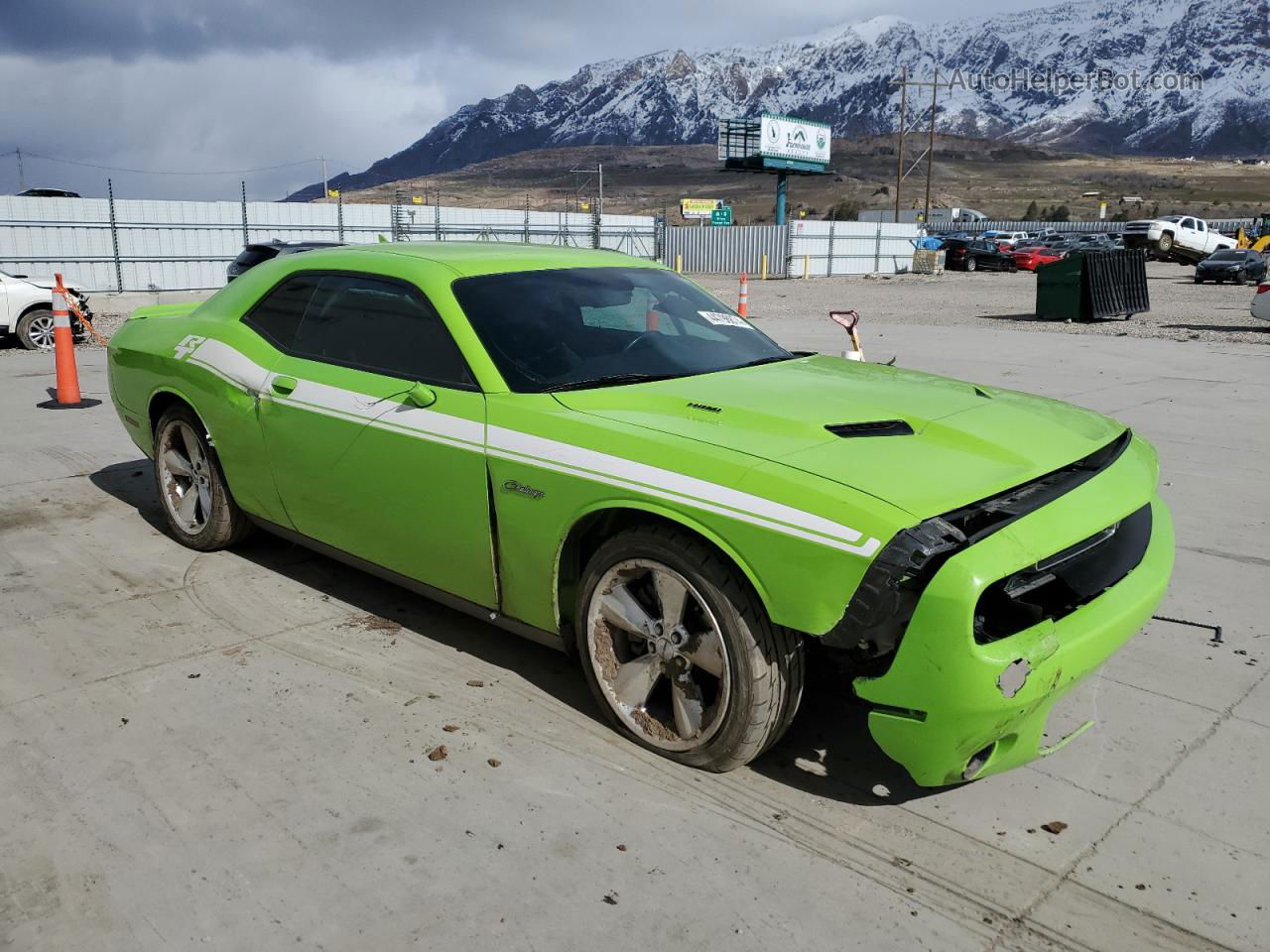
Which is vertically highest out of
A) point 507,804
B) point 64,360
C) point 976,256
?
point 976,256

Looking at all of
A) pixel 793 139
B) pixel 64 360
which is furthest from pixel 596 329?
pixel 793 139

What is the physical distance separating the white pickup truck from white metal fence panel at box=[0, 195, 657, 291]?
25.3 m

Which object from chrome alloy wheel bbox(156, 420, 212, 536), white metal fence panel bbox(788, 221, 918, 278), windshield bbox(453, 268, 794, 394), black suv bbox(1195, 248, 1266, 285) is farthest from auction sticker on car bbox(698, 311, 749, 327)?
white metal fence panel bbox(788, 221, 918, 278)

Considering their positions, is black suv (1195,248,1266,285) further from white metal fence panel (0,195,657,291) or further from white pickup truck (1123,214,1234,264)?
white metal fence panel (0,195,657,291)

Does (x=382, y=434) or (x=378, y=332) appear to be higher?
(x=378, y=332)

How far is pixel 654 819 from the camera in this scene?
304 centimetres

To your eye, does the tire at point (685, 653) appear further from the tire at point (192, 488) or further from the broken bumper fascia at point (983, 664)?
the tire at point (192, 488)

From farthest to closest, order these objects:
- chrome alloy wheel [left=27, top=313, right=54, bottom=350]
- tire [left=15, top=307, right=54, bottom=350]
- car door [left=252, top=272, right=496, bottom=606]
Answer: chrome alloy wheel [left=27, top=313, right=54, bottom=350] → tire [left=15, top=307, right=54, bottom=350] → car door [left=252, top=272, right=496, bottom=606]

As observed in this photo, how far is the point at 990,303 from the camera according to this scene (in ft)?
86.6

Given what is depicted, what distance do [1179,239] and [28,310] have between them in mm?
40499

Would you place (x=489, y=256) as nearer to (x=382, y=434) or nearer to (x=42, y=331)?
(x=382, y=434)

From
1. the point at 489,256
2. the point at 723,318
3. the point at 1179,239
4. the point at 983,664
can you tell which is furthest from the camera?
the point at 1179,239

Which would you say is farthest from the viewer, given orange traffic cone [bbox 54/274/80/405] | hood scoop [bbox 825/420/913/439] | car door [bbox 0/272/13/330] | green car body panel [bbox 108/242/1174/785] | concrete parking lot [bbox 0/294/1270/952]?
car door [bbox 0/272/13/330]

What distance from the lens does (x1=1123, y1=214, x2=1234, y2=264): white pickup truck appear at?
136 feet
